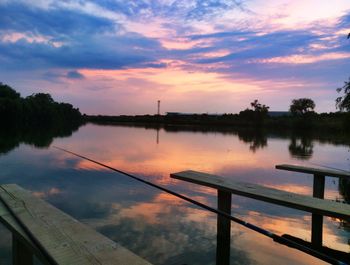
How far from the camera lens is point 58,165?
13.3m

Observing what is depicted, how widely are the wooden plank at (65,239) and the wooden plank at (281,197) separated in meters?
2.44

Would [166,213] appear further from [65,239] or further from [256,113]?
[256,113]

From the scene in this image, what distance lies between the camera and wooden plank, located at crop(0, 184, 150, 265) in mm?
2082

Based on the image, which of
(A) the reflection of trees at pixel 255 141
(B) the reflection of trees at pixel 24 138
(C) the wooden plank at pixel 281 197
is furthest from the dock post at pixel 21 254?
(A) the reflection of trees at pixel 255 141

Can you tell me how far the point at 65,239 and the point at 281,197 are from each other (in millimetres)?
2839

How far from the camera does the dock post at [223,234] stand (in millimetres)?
4793

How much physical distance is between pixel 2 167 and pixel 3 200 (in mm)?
10563

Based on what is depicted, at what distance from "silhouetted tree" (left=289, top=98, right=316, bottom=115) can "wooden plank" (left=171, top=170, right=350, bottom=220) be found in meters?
72.5

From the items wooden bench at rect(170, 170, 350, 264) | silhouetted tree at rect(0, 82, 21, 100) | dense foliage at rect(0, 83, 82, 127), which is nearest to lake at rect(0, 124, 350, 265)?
wooden bench at rect(170, 170, 350, 264)

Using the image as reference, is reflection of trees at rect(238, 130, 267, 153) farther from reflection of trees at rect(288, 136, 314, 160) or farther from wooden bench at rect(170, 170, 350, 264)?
wooden bench at rect(170, 170, 350, 264)

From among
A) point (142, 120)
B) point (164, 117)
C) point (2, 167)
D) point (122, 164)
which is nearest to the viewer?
point (2, 167)

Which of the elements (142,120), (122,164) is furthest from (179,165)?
(142,120)

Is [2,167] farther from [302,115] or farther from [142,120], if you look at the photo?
[142,120]

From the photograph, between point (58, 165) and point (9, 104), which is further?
point (9, 104)
